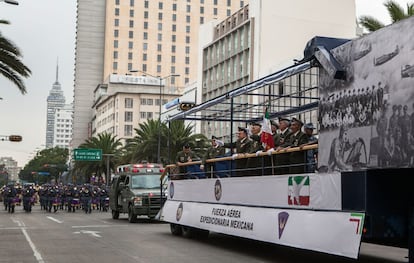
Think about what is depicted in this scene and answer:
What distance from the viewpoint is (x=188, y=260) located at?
11.9 m

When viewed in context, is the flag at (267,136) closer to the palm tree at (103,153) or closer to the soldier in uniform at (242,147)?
the soldier in uniform at (242,147)

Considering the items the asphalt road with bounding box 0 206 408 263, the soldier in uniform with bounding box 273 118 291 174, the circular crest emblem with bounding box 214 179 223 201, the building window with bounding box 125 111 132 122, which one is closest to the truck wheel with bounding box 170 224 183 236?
the asphalt road with bounding box 0 206 408 263

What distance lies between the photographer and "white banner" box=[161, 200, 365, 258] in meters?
8.75

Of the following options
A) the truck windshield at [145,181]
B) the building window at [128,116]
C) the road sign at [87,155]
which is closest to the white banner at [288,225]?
the truck windshield at [145,181]

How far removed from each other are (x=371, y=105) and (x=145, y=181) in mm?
18194

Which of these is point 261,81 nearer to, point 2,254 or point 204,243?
point 204,243

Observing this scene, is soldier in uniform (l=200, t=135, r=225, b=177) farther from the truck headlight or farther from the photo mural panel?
the truck headlight

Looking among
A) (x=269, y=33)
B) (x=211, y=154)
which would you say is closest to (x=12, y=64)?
(x=211, y=154)

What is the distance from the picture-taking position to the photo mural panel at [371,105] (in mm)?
7848

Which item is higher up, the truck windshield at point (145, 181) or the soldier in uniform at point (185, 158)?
the soldier in uniform at point (185, 158)

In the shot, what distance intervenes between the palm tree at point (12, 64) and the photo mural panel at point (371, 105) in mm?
15980

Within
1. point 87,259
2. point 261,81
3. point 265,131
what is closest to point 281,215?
point 265,131

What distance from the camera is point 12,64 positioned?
23.2 meters

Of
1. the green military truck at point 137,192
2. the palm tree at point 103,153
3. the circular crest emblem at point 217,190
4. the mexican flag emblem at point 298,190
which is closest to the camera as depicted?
the mexican flag emblem at point 298,190
